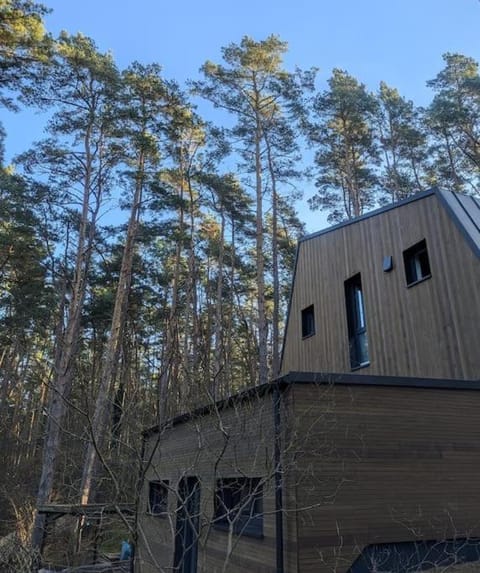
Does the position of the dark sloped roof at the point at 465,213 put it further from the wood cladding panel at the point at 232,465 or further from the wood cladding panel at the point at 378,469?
the wood cladding panel at the point at 232,465

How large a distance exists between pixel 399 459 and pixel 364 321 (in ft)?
12.9

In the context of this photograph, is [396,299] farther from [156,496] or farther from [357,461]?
[156,496]

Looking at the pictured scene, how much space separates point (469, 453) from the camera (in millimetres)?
4648

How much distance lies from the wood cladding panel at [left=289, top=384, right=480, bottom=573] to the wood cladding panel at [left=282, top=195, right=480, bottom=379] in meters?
1.39

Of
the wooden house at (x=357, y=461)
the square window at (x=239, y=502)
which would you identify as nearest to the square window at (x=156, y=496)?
the wooden house at (x=357, y=461)

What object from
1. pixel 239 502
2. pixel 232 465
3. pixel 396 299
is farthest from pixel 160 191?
pixel 239 502

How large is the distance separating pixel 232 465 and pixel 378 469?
1.43 metres

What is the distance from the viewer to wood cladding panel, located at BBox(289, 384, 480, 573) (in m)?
3.96

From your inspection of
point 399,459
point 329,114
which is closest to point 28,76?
point 329,114

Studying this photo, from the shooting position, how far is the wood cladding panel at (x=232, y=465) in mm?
4180

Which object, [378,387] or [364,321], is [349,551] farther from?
[364,321]

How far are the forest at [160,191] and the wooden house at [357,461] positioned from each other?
433 cm

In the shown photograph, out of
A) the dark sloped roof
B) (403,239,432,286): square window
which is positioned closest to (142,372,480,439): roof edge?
the dark sloped roof

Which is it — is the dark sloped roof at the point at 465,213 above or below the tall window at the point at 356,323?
above
